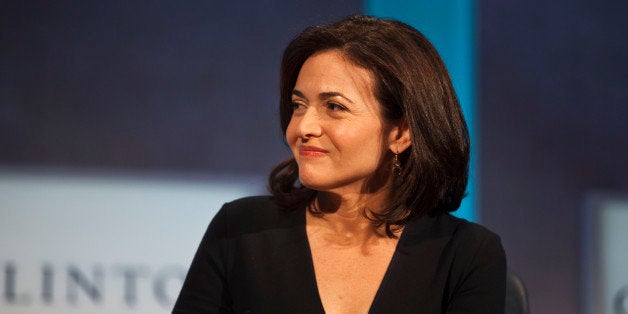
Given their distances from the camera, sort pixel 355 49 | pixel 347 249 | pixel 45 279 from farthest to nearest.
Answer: pixel 45 279
pixel 347 249
pixel 355 49

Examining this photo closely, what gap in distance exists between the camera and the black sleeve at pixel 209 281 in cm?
176

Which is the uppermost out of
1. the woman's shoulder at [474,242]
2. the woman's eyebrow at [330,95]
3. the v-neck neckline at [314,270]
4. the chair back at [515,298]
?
the woman's eyebrow at [330,95]

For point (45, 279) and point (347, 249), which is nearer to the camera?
point (347, 249)

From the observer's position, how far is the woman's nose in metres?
1.66

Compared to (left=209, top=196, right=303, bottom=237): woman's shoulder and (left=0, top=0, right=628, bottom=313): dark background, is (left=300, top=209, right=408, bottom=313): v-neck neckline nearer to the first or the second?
(left=209, top=196, right=303, bottom=237): woman's shoulder

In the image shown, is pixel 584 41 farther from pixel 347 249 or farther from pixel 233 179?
pixel 347 249

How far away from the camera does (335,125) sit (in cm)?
166

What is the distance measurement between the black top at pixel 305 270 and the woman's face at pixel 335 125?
0.68ft

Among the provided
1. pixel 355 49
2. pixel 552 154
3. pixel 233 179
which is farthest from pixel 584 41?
pixel 355 49

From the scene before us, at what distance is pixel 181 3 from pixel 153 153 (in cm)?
56

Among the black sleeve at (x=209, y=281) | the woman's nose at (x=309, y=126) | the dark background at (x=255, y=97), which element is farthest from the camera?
the dark background at (x=255, y=97)

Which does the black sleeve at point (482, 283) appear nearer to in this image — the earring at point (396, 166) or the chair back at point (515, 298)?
the chair back at point (515, 298)

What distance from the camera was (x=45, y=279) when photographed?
2.86 m

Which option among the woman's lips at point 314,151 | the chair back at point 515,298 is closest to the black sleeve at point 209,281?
the woman's lips at point 314,151
